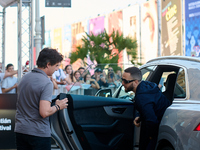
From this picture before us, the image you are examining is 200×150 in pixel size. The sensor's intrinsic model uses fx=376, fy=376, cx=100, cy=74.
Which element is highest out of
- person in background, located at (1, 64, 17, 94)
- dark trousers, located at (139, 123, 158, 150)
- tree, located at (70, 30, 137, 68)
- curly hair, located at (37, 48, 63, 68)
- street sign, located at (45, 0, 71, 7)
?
street sign, located at (45, 0, 71, 7)

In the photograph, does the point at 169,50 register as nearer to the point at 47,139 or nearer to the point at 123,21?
the point at 123,21

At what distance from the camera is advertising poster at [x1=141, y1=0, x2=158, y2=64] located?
209ft

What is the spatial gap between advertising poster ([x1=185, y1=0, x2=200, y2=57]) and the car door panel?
29.7 meters

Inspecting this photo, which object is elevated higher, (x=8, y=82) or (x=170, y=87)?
(x=170, y=87)

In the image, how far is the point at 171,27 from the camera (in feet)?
140

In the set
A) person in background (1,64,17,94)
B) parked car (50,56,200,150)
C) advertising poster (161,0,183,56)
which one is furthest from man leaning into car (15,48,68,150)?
advertising poster (161,0,183,56)

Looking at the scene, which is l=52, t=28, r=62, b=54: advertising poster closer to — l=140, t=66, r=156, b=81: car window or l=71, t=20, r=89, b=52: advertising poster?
l=71, t=20, r=89, b=52: advertising poster

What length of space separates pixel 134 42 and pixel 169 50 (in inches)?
432

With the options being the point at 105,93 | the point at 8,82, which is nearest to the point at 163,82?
the point at 105,93

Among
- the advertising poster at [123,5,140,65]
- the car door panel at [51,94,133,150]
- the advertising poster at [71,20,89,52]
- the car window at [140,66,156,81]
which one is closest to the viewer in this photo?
the car door panel at [51,94,133,150]

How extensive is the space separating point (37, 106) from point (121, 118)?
1.32 metres

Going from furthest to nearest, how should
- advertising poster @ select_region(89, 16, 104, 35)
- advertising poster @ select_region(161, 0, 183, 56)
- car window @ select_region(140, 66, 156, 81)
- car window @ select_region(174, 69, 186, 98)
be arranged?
1. advertising poster @ select_region(89, 16, 104, 35)
2. advertising poster @ select_region(161, 0, 183, 56)
3. car window @ select_region(140, 66, 156, 81)
4. car window @ select_region(174, 69, 186, 98)

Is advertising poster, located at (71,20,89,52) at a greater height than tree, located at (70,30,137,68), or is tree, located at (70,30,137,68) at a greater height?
advertising poster, located at (71,20,89,52)

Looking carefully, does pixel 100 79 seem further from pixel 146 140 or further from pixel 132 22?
pixel 132 22
